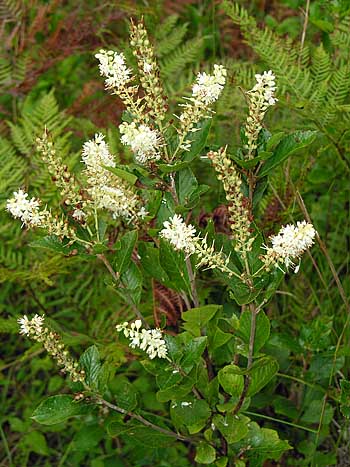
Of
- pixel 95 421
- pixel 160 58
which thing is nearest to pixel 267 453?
pixel 95 421

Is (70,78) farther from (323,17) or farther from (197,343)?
(197,343)

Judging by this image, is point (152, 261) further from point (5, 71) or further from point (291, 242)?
point (5, 71)

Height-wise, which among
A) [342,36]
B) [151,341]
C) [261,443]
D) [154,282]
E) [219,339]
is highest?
[342,36]

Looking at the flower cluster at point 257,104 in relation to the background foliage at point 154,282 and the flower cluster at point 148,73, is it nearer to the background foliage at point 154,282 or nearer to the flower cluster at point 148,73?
the flower cluster at point 148,73

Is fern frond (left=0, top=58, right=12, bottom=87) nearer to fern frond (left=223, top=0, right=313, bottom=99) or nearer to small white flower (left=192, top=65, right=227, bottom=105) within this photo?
fern frond (left=223, top=0, right=313, bottom=99)

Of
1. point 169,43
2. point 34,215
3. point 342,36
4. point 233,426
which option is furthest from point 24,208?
point 169,43

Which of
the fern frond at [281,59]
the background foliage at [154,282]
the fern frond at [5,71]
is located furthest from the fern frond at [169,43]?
the fern frond at [5,71]
